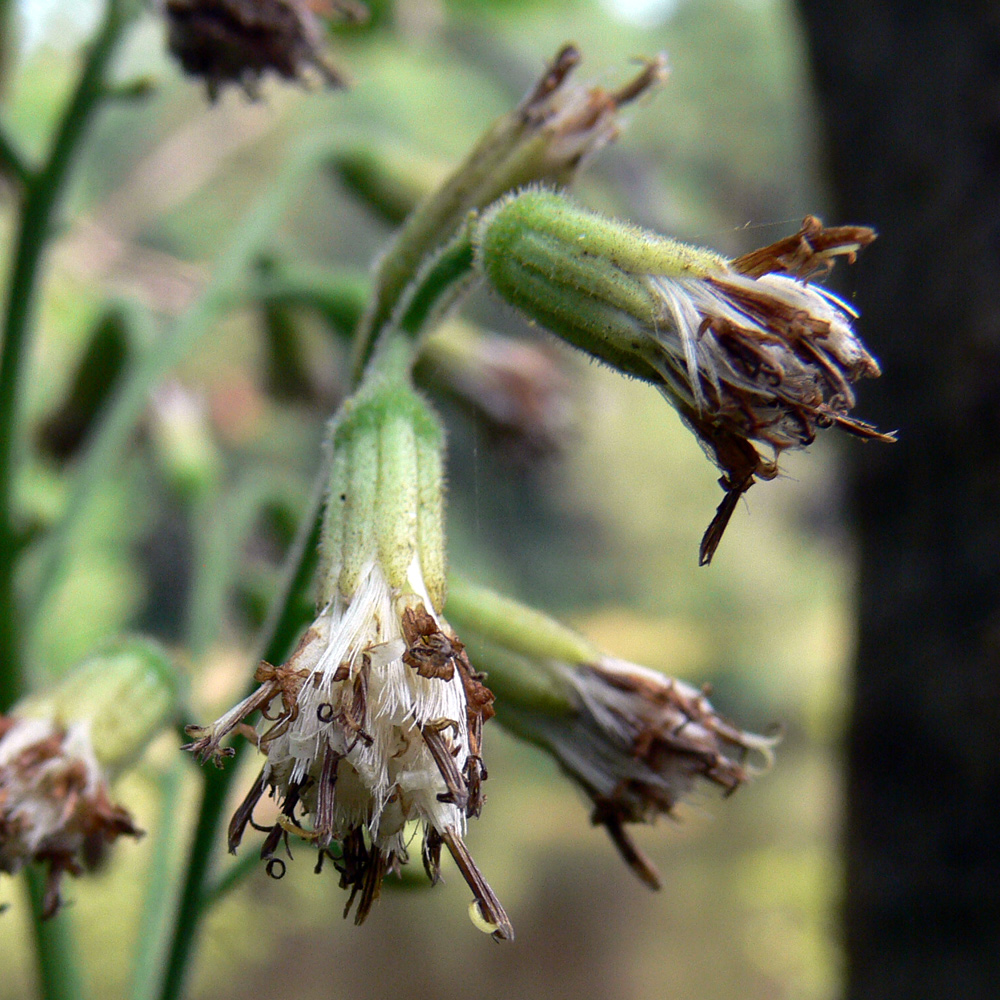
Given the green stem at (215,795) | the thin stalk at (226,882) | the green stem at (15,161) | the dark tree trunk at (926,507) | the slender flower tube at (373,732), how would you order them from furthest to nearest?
the dark tree trunk at (926,507) < the green stem at (15,161) < the thin stalk at (226,882) < the green stem at (215,795) < the slender flower tube at (373,732)

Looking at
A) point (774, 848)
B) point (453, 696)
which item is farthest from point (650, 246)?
point (774, 848)

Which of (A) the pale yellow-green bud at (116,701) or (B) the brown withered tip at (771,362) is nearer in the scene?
(B) the brown withered tip at (771,362)

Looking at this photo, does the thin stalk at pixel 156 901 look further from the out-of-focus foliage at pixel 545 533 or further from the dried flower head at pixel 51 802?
the out-of-focus foliage at pixel 545 533

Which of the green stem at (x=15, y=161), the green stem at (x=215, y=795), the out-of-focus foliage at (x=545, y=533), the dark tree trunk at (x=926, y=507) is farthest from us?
the out-of-focus foliage at (x=545, y=533)

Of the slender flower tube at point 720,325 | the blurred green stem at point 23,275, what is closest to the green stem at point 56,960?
the blurred green stem at point 23,275

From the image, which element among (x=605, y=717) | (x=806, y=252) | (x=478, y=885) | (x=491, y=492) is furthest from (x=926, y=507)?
(x=491, y=492)

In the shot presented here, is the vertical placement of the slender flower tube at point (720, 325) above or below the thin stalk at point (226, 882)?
above

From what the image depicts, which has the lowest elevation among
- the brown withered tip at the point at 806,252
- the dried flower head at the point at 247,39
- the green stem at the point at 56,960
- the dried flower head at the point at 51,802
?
the green stem at the point at 56,960
